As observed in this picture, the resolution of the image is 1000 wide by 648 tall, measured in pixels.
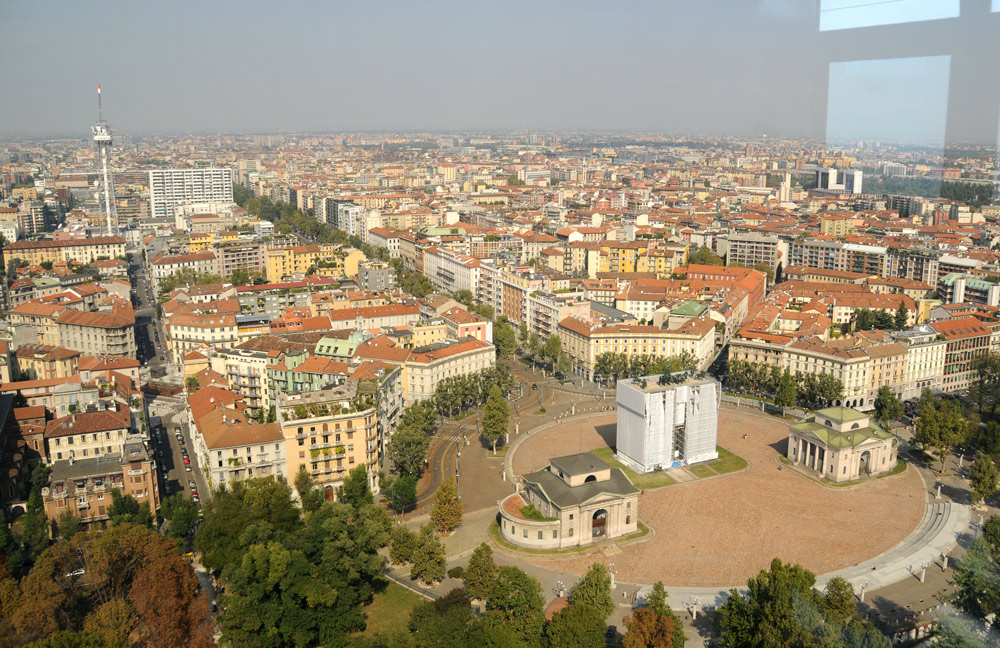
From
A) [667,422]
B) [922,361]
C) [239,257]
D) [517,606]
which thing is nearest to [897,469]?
[667,422]

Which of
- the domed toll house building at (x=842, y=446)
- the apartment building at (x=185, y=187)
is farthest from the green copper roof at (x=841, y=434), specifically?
the apartment building at (x=185, y=187)

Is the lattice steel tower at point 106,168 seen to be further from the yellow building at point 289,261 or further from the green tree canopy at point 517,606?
the green tree canopy at point 517,606

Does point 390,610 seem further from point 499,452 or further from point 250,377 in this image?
point 250,377

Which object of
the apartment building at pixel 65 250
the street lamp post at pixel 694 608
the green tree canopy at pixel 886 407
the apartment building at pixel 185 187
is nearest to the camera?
the street lamp post at pixel 694 608

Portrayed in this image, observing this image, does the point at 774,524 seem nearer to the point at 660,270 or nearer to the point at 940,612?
the point at 940,612

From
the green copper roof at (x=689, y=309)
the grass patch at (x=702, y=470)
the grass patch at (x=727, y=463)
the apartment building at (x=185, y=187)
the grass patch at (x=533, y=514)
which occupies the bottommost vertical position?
the grass patch at (x=702, y=470)

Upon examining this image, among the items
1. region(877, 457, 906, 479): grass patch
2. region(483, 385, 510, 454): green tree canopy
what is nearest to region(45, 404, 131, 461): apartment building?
region(483, 385, 510, 454): green tree canopy
